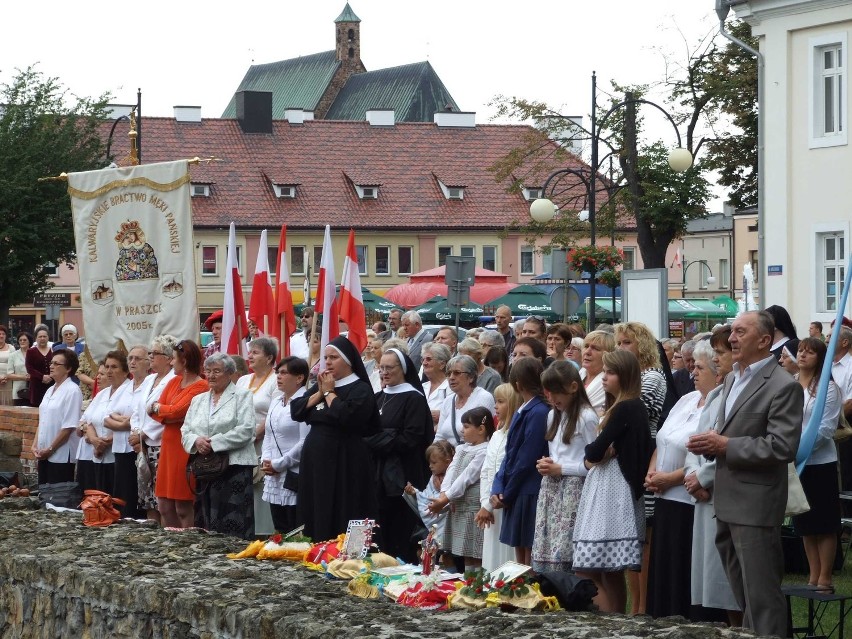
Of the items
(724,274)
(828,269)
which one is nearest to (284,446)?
(828,269)

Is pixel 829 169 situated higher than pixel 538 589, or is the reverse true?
pixel 829 169

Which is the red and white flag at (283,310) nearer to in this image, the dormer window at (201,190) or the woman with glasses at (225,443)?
the woman with glasses at (225,443)

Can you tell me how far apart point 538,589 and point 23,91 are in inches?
1535

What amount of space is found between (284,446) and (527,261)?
6359 cm

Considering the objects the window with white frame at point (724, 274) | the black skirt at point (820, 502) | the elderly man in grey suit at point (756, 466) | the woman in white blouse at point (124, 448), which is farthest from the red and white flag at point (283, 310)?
the window with white frame at point (724, 274)

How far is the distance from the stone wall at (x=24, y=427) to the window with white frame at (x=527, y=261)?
5927 cm

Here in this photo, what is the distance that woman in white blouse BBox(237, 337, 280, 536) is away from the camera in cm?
1186

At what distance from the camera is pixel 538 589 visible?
21.9 ft

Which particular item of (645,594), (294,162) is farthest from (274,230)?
(645,594)

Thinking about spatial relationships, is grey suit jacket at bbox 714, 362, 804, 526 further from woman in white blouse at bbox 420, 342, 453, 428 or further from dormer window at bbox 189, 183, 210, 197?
dormer window at bbox 189, 183, 210, 197

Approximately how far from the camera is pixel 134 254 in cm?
1467

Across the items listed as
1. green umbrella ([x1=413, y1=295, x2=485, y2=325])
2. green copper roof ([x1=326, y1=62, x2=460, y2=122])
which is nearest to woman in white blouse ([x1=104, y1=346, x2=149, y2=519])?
green umbrella ([x1=413, y1=295, x2=485, y2=325])

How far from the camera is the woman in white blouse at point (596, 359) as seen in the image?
9648 millimetres

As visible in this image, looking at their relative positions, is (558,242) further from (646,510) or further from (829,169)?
(646,510)
